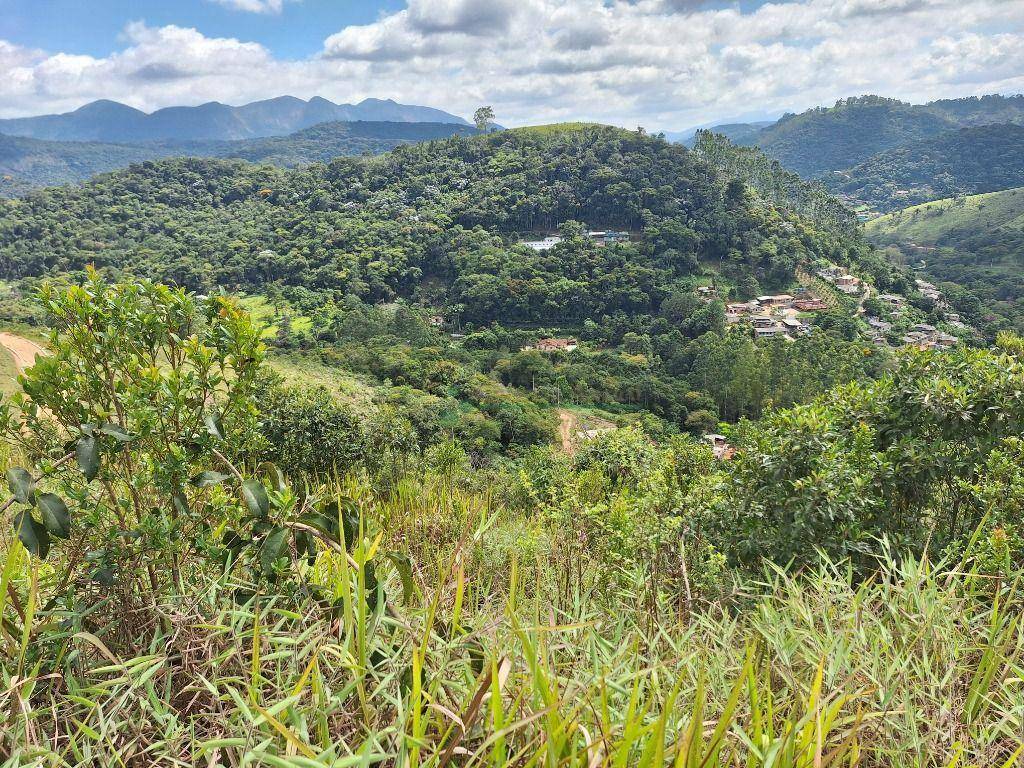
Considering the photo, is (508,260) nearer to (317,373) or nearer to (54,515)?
(317,373)

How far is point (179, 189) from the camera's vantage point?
219ft

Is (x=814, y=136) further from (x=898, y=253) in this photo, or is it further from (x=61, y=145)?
(x=61, y=145)

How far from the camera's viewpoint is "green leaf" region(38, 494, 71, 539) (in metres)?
1.04

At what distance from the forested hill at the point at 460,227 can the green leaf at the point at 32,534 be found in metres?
41.6

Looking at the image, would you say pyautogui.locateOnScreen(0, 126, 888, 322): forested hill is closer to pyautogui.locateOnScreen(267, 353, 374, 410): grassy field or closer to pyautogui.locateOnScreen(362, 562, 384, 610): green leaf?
pyautogui.locateOnScreen(267, 353, 374, 410): grassy field

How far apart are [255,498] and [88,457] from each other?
1.05ft

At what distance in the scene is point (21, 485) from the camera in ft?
3.28

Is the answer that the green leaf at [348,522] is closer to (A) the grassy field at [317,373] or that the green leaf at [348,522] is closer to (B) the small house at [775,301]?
(A) the grassy field at [317,373]

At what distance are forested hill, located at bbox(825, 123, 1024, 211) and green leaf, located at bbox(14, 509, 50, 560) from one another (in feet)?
372

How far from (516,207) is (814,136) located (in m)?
122

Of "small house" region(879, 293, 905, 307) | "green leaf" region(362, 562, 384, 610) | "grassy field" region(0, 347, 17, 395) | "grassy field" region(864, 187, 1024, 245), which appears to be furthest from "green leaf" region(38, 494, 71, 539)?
"grassy field" region(864, 187, 1024, 245)

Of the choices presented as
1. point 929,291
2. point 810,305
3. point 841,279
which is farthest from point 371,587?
point 929,291

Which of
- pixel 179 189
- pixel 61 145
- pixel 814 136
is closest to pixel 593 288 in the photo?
pixel 179 189

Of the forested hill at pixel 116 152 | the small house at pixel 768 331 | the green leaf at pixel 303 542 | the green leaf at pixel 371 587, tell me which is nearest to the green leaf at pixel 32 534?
the green leaf at pixel 303 542
